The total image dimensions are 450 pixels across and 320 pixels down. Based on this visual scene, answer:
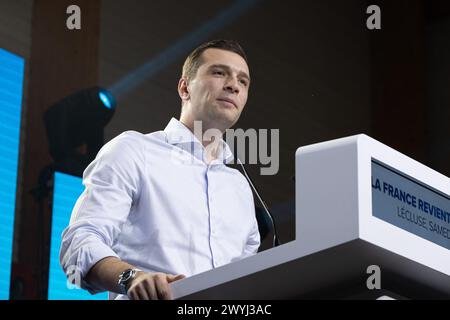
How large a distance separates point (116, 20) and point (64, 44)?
15.4 inches

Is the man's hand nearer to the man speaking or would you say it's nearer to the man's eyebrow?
the man speaking

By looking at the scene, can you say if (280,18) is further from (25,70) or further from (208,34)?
(25,70)

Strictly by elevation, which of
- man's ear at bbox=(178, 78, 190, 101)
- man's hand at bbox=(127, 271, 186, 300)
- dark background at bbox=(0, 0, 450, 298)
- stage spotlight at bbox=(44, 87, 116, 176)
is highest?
dark background at bbox=(0, 0, 450, 298)

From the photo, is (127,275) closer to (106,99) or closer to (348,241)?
(348,241)

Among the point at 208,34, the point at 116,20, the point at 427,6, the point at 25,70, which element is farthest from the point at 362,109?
the point at 25,70

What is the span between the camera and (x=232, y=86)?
1729 millimetres

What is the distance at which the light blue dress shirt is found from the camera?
4.77 feet

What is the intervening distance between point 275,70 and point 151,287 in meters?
4.07

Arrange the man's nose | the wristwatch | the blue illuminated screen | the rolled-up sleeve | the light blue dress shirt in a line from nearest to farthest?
1. the wristwatch
2. the rolled-up sleeve
3. the light blue dress shirt
4. the man's nose
5. the blue illuminated screen

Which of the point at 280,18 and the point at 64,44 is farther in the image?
the point at 280,18

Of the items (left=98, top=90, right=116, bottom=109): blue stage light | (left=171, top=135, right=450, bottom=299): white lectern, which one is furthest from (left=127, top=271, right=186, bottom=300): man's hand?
(left=98, top=90, right=116, bottom=109): blue stage light

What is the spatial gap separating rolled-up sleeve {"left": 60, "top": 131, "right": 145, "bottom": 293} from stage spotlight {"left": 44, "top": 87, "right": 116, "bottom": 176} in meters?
1.77

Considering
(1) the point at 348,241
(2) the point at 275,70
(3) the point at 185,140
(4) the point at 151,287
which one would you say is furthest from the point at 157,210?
(2) the point at 275,70

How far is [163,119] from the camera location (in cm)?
421
